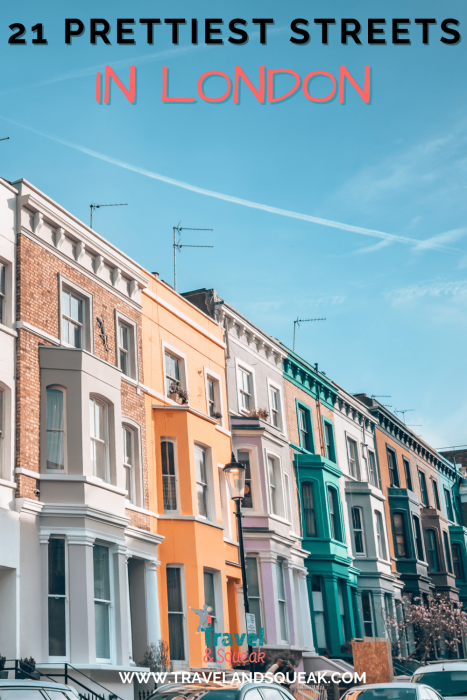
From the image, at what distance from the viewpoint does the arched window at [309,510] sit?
111 ft

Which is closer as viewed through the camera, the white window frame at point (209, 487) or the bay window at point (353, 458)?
the white window frame at point (209, 487)

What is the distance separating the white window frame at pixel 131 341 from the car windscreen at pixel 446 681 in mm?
10989

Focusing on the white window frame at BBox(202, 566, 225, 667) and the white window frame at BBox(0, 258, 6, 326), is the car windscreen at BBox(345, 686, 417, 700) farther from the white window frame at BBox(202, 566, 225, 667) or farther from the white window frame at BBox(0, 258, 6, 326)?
the white window frame at BBox(0, 258, 6, 326)

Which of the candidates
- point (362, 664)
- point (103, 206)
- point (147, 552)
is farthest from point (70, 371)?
point (362, 664)

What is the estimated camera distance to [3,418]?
19.4m

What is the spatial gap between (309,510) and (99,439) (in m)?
14.4

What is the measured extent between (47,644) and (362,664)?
879 cm

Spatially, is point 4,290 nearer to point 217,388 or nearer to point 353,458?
point 217,388

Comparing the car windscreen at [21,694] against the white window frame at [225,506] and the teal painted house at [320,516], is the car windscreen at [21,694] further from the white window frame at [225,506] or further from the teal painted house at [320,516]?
the teal painted house at [320,516]

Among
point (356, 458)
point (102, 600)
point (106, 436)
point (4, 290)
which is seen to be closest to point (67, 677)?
point (102, 600)

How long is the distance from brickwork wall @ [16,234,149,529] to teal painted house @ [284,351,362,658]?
37.3 feet

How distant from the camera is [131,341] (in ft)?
82.4

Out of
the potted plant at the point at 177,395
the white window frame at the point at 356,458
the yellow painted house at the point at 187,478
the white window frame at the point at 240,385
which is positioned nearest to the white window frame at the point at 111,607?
the yellow painted house at the point at 187,478

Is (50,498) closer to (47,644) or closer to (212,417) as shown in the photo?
(47,644)
